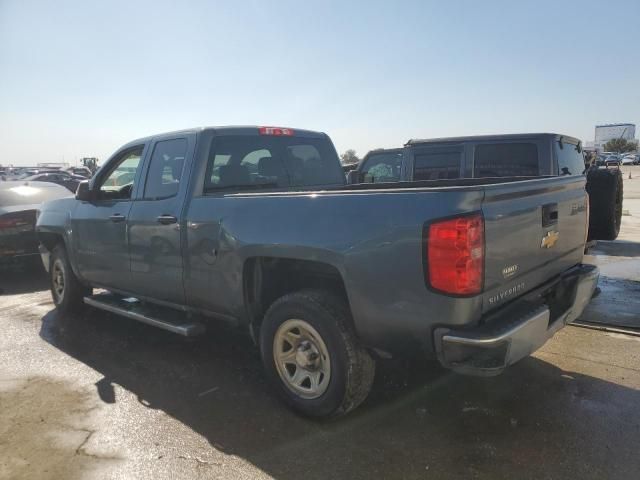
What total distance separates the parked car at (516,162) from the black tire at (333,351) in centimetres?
394

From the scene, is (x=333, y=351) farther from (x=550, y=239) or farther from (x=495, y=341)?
(x=550, y=239)

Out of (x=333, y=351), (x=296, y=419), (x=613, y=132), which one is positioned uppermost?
(x=613, y=132)

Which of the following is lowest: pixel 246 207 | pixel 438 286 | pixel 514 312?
pixel 514 312

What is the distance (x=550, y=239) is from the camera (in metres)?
3.28

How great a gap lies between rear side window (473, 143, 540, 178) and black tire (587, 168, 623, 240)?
0.78 metres

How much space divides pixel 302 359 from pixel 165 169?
2.15m

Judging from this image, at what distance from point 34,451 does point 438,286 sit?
2.59 metres

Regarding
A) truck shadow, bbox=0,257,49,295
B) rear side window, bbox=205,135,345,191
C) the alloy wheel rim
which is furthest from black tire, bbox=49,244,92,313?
the alloy wheel rim

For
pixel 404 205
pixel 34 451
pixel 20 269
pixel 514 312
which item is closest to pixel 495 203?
pixel 404 205

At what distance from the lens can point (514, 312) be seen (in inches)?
114

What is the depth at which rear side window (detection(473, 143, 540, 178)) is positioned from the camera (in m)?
6.43

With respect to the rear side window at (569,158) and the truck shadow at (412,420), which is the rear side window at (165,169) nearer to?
the truck shadow at (412,420)

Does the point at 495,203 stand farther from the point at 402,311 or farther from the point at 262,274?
the point at 262,274

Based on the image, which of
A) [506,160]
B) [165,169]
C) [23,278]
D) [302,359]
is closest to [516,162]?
[506,160]
